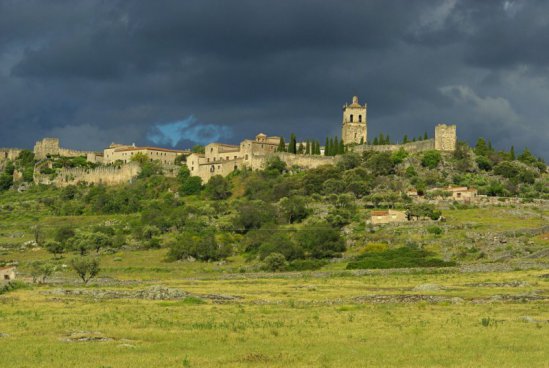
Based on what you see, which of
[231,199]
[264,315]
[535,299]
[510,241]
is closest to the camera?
[264,315]

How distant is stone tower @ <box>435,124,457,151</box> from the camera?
411ft

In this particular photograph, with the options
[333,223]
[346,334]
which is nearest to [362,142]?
[333,223]

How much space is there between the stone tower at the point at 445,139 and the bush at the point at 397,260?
49.7 m

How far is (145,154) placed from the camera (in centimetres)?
15425

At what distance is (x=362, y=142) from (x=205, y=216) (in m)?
43.2

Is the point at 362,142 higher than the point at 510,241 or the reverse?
higher

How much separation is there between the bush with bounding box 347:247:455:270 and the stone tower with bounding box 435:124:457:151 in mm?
49663

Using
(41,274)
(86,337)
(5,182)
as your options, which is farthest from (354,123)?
(86,337)

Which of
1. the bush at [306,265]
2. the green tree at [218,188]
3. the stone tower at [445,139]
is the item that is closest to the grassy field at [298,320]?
the bush at [306,265]

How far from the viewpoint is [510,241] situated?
78.1 metres

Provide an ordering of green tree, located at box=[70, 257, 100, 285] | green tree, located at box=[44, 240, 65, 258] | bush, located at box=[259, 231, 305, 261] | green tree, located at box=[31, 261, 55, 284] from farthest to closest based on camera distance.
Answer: green tree, located at box=[44, 240, 65, 258] → bush, located at box=[259, 231, 305, 261] → green tree, located at box=[31, 261, 55, 284] → green tree, located at box=[70, 257, 100, 285]

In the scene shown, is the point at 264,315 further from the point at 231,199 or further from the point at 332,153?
the point at 332,153

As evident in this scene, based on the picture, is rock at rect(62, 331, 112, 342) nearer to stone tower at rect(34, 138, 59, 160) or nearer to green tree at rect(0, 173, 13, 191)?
green tree at rect(0, 173, 13, 191)

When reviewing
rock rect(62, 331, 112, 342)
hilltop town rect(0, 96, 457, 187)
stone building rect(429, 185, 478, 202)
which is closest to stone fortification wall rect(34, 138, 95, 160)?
hilltop town rect(0, 96, 457, 187)
